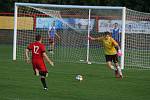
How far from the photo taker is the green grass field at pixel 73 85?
1510 centimetres

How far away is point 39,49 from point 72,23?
745 inches

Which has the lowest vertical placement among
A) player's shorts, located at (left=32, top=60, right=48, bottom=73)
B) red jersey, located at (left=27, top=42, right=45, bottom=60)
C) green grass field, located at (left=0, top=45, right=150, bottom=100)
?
green grass field, located at (left=0, top=45, right=150, bottom=100)

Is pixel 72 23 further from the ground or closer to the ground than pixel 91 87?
further from the ground

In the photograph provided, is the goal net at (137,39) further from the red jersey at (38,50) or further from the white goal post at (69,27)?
the red jersey at (38,50)

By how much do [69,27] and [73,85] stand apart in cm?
1713

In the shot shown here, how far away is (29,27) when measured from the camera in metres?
32.0

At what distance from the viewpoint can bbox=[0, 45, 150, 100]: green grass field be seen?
15.1 meters

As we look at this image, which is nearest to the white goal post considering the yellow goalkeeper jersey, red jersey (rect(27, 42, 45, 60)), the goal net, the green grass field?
the goal net

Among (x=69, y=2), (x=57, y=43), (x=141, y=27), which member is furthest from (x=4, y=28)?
(x=141, y=27)

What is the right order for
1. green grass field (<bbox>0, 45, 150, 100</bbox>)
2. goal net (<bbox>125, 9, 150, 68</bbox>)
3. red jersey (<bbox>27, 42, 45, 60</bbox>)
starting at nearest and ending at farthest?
1. green grass field (<bbox>0, 45, 150, 100</bbox>)
2. red jersey (<bbox>27, 42, 45, 60</bbox>)
3. goal net (<bbox>125, 9, 150, 68</bbox>)

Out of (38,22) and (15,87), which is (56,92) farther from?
(38,22)

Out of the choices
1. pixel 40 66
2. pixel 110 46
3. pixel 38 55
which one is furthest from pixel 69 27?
pixel 40 66

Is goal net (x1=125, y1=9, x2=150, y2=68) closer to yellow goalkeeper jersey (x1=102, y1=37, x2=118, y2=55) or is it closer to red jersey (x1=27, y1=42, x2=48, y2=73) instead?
yellow goalkeeper jersey (x1=102, y1=37, x2=118, y2=55)

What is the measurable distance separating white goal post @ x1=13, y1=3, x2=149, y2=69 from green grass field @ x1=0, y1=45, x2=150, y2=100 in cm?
436
